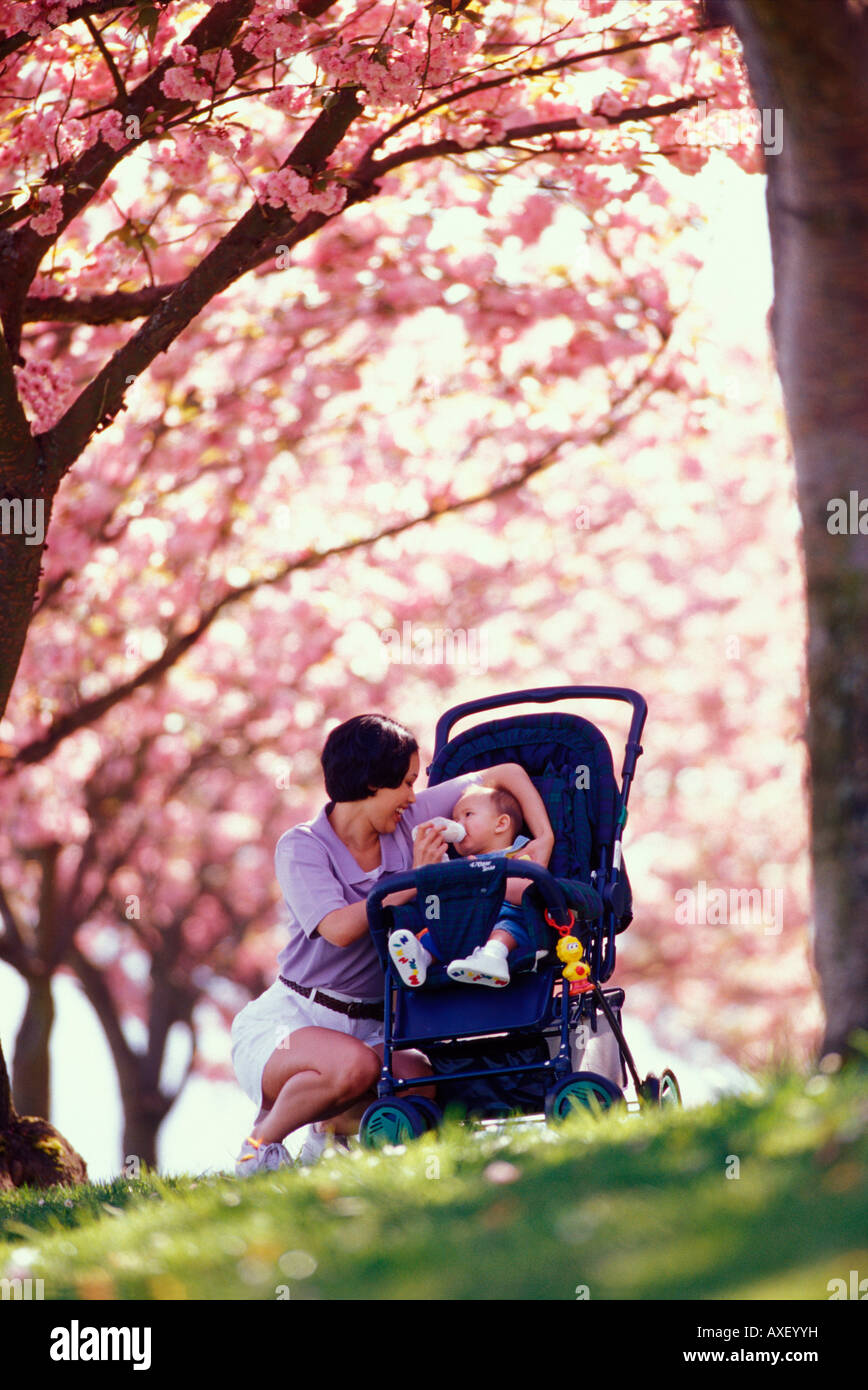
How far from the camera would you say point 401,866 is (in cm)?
468

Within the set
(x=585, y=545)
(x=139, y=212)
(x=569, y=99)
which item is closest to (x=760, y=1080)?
(x=569, y=99)

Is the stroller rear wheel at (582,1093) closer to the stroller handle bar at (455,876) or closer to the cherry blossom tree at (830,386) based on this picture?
the stroller handle bar at (455,876)

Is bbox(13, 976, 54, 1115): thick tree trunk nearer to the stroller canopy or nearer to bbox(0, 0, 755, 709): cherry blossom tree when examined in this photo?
bbox(0, 0, 755, 709): cherry blossom tree

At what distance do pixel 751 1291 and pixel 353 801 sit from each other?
2.60 m

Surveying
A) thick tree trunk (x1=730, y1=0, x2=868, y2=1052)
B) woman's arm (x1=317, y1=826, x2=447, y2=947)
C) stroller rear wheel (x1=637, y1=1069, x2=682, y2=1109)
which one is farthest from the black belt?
thick tree trunk (x1=730, y1=0, x2=868, y2=1052)

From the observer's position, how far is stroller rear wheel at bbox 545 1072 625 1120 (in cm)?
385

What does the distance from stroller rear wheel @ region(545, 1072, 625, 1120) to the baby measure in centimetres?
34

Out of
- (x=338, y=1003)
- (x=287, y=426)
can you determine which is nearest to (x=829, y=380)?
(x=338, y=1003)

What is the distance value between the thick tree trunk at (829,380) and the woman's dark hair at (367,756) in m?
1.46

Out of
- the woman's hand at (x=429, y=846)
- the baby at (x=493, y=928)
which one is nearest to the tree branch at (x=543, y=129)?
the baby at (x=493, y=928)

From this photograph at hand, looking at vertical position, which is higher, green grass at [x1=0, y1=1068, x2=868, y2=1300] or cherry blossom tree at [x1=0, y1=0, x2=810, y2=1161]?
cherry blossom tree at [x1=0, y1=0, x2=810, y2=1161]

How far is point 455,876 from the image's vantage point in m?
3.97

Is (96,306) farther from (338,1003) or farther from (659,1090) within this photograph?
(659,1090)
